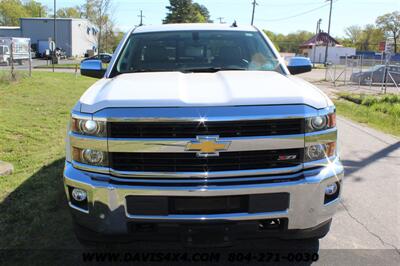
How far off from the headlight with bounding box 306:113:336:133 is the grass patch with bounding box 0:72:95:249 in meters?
2.20

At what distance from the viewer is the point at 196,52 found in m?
4.66

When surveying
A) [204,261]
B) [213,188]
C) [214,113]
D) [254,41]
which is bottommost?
[204,261]

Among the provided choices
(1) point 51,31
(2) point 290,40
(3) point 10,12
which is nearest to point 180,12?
(1) point 51,31

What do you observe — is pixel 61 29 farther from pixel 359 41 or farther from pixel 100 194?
pixel 359 41

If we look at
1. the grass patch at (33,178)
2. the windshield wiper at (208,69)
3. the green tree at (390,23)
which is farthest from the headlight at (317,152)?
the green tree at (390,23)

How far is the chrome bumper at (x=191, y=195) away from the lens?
9.42 ft

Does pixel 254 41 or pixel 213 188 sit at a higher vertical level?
pixel 254 41

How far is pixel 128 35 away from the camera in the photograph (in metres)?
4.89

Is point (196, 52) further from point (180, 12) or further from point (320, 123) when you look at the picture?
point (180, 12)

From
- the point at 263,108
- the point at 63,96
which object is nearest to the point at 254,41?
the point at 263,108

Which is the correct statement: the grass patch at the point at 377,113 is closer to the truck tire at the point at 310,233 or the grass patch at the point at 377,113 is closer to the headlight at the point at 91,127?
the truck tire at the point at 310,233

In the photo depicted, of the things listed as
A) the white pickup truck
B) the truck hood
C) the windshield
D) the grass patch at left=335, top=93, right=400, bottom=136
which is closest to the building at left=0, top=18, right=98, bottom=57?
the grass patch at left=335, top=93, right=400, bottom=136

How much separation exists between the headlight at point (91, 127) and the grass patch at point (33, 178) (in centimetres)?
125

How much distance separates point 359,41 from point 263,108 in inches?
4867
